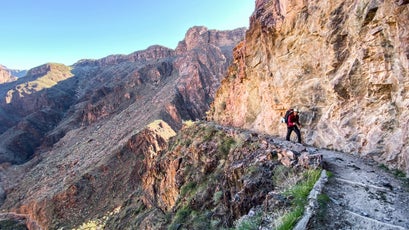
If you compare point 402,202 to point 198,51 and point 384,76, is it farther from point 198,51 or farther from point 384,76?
point 198,51

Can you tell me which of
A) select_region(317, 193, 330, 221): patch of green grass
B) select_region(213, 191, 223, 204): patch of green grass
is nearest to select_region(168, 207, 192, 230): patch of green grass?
select_region(213, 191, 223, 204): patch of green grass

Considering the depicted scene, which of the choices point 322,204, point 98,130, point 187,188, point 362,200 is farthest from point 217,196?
point 98,130

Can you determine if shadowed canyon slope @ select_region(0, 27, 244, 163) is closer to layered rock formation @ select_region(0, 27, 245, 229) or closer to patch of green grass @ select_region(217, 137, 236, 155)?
layered rock formation @ select_region(0, 27, 245, 229)

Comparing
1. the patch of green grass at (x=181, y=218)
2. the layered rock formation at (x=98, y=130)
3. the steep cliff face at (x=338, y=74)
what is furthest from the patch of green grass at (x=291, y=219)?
the layered rock formation at (x=98, y=130)

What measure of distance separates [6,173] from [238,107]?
75.1m

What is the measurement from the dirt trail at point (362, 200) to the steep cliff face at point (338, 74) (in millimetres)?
829

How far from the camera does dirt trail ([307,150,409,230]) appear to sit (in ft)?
13.3

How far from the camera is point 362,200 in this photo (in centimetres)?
485

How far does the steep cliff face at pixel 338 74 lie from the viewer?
7.06 metres

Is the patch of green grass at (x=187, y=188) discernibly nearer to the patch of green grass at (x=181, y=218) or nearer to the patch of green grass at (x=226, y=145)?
the patch of green grass at (x=181, y=218)

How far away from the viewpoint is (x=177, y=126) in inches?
2472

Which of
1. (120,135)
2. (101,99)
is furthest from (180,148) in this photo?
(101,99)

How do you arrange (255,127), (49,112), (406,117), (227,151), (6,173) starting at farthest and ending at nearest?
1. (49,112)
2. (6,173)
3. (255,127)
4. (227,151)
5. (406,117)

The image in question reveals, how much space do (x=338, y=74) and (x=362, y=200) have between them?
6495 mm
